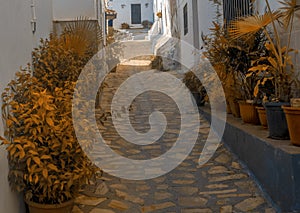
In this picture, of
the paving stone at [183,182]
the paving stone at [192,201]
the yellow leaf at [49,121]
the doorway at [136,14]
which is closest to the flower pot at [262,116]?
the paving stone at [183,182]

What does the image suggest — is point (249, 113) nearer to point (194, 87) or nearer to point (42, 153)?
point (42, 153)

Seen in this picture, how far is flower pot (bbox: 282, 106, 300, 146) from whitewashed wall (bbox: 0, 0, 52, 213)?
2.28 meters

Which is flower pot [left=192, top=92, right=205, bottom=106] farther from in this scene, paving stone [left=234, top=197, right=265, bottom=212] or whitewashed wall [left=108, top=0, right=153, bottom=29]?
whitewashed wall [left=108, top=0, right=153, bottom=29]

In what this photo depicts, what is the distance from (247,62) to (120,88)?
567cm

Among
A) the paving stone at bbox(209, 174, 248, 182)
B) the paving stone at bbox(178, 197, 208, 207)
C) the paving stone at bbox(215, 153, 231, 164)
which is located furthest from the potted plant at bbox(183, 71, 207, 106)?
the paving stone at bbox(178, 197, 208, 207)

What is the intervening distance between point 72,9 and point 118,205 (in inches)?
178

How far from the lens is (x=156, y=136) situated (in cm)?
538

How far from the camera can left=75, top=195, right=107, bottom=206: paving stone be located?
3.09 meters

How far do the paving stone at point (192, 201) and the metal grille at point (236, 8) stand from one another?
3.30 meters

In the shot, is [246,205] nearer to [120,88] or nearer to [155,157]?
[155,157]

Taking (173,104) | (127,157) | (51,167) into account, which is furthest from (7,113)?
(173,104)

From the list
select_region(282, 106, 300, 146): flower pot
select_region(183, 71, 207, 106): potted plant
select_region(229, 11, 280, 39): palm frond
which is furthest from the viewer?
select_region(183, 71, 207, 106): potted plant

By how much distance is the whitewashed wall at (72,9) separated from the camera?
6.36 meters

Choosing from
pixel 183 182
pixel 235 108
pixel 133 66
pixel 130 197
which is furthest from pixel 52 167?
pixel 133 66
